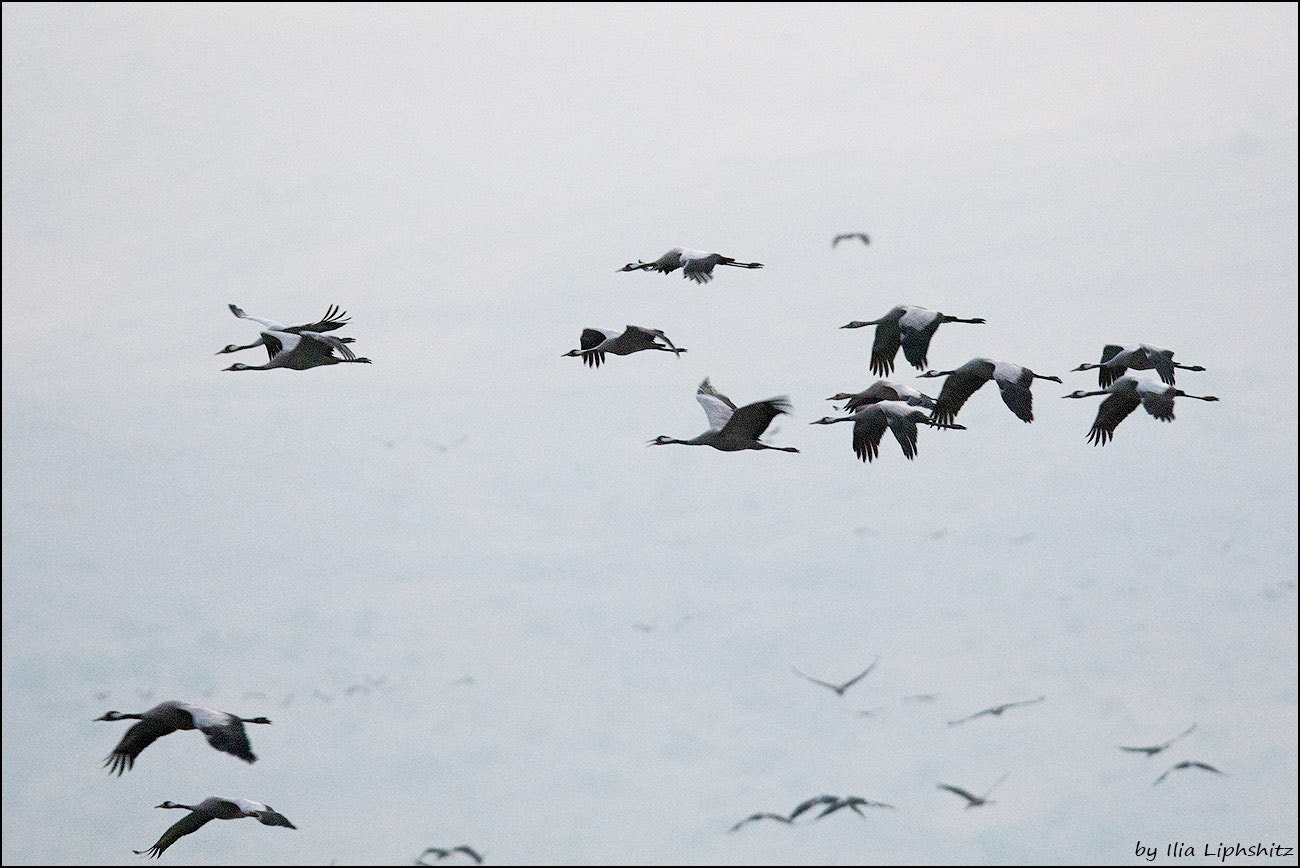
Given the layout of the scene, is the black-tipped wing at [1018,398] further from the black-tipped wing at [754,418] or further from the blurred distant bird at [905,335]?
the black-tipped wing at [754,418]

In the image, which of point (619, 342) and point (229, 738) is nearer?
point (229, 738)

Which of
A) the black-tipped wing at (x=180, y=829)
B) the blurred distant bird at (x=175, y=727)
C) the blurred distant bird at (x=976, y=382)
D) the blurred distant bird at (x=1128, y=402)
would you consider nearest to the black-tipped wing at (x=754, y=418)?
the blurred distant bird at (x=976, y=382)

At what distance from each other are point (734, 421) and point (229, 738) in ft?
20.9

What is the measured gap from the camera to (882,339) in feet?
63.7

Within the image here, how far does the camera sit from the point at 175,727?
50.0 feet

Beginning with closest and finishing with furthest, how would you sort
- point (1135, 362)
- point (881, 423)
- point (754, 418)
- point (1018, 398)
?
point (754, 418), point (1018, 398), point (881, 423), point (1135, 362)

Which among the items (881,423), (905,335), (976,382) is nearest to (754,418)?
(881,423)

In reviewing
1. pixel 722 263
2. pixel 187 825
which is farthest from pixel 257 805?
pixel 722 263

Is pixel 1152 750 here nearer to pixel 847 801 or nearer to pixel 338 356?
pixel 847 801

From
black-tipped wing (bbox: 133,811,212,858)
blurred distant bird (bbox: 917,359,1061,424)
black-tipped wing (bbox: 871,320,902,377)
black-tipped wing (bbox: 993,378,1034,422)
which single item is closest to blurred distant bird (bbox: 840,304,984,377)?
black-tipped wing (bbox: 871,320,902,377)

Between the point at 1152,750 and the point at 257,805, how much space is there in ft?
92.9

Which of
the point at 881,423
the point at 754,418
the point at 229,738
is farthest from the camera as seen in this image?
the point at 881,423

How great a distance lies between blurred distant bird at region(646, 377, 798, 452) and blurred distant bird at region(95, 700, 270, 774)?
5.97 metres

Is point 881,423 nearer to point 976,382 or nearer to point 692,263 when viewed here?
point 976,382
